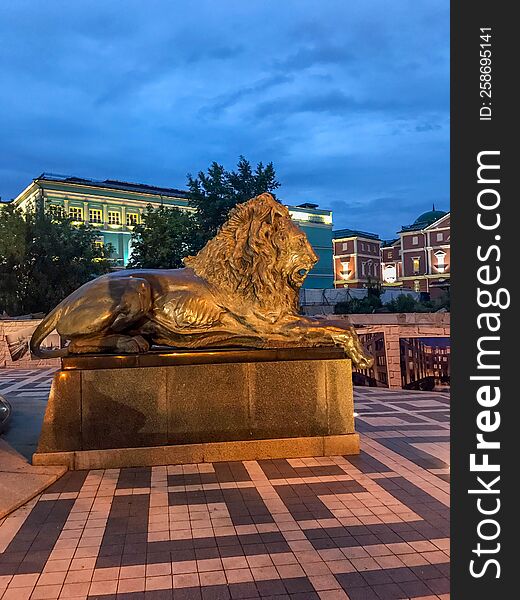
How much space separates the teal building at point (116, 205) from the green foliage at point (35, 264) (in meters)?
17.9

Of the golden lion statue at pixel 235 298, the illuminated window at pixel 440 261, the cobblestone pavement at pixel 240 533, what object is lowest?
the cobblestone pavement at pixel 240 533

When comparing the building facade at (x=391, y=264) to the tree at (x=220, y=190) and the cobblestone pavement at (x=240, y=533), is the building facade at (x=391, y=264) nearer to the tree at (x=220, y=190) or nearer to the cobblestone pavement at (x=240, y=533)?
the tree at (x=220, y=190)

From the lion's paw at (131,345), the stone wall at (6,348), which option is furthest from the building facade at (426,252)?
the lion's paw at (131,345)

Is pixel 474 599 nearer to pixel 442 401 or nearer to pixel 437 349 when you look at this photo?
pixel 442 401

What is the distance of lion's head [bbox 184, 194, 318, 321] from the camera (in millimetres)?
5484

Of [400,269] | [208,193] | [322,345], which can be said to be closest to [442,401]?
[322,345]

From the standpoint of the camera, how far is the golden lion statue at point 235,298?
5.37m

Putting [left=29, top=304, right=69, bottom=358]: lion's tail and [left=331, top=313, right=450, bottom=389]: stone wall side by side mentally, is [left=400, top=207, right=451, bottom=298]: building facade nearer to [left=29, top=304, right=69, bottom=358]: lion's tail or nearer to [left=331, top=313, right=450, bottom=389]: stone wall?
[left=331, top=313, right=450, bottom=389]: stone wall

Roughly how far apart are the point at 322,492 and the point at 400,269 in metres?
60.7

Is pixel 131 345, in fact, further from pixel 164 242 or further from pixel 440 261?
pixel 440 261

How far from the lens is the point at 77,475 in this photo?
15.3 ft

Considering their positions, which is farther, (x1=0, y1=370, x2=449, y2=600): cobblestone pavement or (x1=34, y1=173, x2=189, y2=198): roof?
(x1=34, y1=173, x2=189, y2=198): roof

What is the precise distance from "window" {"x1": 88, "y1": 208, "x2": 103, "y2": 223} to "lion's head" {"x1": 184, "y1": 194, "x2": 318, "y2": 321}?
41576 mm

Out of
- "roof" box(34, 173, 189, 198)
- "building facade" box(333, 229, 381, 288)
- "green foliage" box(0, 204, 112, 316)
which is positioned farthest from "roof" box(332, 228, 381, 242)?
"green foliage" box(0, 204, 112, 316)
